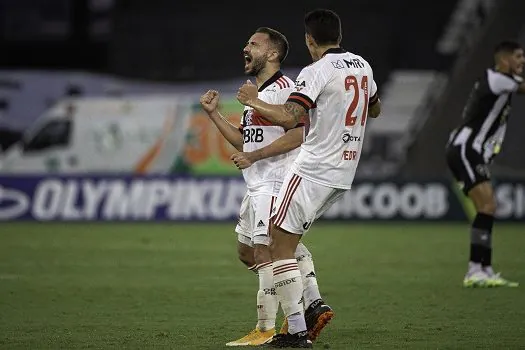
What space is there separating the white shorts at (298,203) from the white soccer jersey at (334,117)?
0.18 feet

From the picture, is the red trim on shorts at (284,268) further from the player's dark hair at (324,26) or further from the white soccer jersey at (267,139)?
the player's dark hair at (324,26)

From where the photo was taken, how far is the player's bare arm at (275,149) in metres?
9.27

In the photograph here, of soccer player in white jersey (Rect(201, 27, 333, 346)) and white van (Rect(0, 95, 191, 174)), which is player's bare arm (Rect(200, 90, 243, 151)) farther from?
white van (Rect(0, 95, 191, 174))

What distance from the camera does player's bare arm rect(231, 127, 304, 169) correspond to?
927cm

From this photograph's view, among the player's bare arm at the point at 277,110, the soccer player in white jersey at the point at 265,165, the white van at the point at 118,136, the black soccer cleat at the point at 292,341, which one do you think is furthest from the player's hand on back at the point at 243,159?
the white van at the point at 118,136

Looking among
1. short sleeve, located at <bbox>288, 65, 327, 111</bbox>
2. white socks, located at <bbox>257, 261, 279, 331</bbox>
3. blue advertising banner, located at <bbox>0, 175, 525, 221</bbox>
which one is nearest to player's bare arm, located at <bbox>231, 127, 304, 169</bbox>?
short sleeve, located at <bbox>288, 65, 327, 111</bbox>

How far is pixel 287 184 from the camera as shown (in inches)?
356

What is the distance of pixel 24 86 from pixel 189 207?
Result: 11275 millimetres

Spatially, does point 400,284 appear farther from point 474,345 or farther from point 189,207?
point 189,207

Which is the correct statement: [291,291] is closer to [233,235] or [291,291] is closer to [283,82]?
[283,82]

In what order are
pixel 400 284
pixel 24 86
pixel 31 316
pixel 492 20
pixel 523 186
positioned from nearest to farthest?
pixel 31 316, pixel 400 284, pixel 523 186, pixel 492 20, pixel 24 86

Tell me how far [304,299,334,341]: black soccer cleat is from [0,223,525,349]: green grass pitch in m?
0.13

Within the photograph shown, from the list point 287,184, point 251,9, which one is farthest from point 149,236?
point 251,9

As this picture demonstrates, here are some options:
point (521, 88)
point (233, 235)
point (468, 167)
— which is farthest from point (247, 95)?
point (233, 235)
